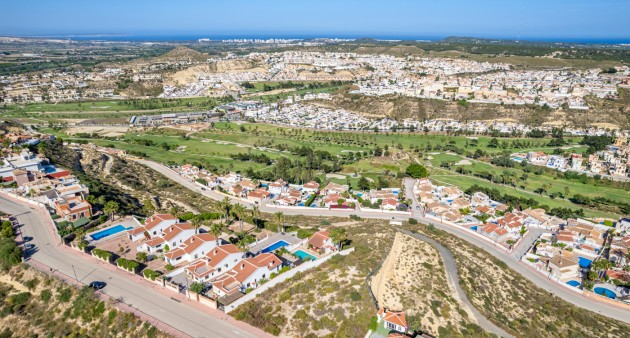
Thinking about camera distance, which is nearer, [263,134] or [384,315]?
[384,315]

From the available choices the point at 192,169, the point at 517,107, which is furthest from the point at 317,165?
the point at 517,107

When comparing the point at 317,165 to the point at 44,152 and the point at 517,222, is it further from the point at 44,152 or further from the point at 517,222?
the point at 44,152

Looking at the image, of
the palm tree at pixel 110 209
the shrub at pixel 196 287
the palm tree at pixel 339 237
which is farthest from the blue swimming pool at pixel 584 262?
the palm tree at pixel 110 209

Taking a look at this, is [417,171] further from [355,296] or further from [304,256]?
[355,296]

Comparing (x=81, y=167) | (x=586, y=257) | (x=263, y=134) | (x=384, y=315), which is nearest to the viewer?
(x=384, y=315)

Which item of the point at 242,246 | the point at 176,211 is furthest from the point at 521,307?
the point at 176,211
